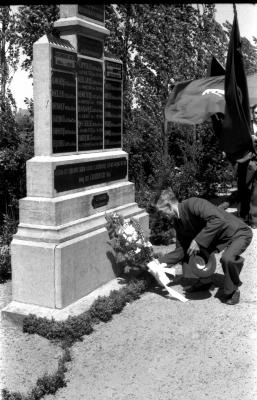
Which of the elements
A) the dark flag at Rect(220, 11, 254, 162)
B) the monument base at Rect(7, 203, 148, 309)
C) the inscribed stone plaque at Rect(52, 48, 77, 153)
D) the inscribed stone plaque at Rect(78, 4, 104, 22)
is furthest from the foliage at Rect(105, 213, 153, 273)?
the inscribed stone plaque at Rect(78, 4, 104, 22)

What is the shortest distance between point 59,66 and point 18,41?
1095cm

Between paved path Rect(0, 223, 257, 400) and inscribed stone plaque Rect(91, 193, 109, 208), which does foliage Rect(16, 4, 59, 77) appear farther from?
paved path Rect(0, 223, 257, 400)

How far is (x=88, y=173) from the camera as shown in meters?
6.07

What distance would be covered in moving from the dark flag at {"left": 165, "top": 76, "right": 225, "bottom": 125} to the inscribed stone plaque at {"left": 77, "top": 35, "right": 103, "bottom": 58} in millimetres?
3319

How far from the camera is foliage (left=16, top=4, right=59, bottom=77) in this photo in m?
14.5

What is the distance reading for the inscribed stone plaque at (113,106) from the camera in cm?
664

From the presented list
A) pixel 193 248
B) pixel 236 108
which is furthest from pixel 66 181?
pixel 236 108

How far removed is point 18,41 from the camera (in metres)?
15.4

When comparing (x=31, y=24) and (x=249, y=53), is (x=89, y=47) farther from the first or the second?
(x=249, y=53)

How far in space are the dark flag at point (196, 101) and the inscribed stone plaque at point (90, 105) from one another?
10.7ft

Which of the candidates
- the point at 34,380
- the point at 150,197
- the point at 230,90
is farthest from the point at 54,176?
the point at 150,197

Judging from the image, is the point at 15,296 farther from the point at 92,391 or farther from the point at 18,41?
the point at 18,41

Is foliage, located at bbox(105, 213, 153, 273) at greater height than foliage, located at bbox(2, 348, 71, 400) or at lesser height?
greater

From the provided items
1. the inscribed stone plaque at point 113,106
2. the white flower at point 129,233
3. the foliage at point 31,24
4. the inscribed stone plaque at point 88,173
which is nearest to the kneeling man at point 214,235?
the white flower at point 129,233
